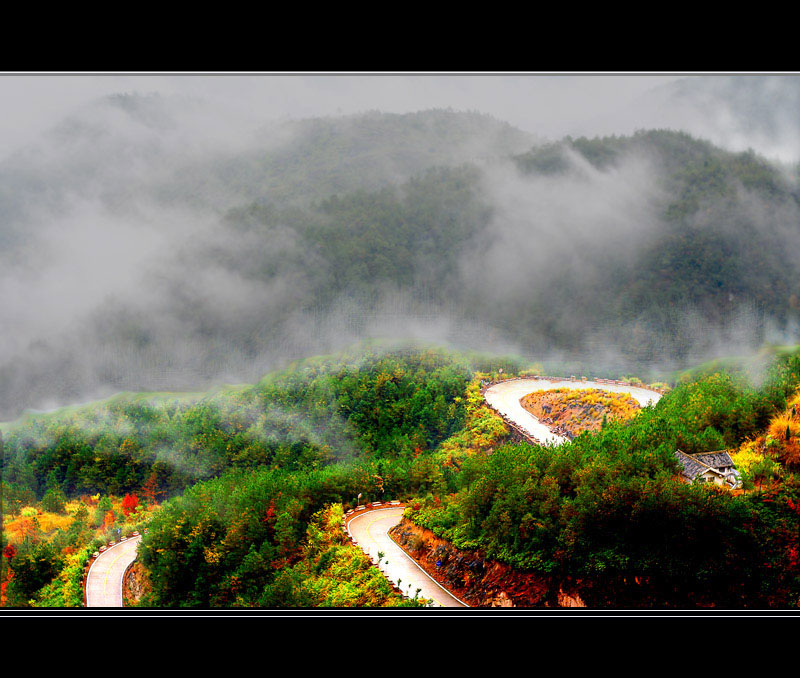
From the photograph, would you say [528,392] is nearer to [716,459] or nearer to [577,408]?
[577,408]

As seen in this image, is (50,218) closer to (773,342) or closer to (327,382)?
(327,382)

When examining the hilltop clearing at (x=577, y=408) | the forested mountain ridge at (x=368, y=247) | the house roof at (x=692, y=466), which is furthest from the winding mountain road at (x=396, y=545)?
the house roof at (x=692, y=466)

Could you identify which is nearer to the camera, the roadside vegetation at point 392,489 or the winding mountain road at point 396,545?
the roadside vegetation at point 392,489

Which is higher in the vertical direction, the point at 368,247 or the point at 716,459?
the point at 368,247

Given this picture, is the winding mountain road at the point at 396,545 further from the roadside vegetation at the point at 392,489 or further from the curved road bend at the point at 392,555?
the roadside vegetation at the point at 392,489

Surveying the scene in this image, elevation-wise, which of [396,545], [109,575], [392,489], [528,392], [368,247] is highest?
[368,247]

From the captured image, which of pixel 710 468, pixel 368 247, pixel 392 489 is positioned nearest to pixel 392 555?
pixel 392 489
